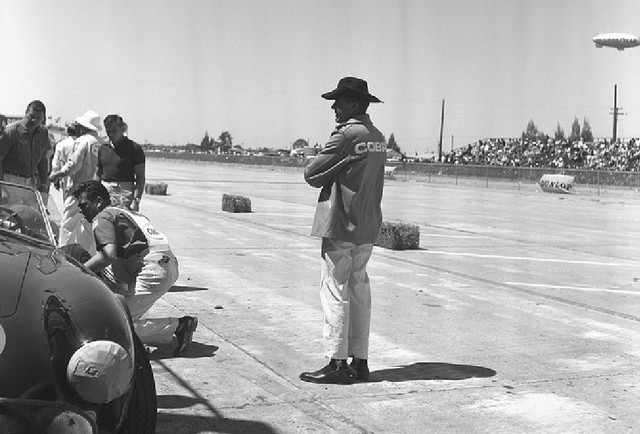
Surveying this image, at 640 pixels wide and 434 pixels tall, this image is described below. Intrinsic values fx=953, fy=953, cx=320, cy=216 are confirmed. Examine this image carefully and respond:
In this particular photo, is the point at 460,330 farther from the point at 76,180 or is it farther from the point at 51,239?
the point at 76,180

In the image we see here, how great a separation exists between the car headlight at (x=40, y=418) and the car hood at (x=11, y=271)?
1.33ft

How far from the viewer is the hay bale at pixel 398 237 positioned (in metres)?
13.6

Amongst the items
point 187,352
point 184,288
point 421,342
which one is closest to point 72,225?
point 184,288

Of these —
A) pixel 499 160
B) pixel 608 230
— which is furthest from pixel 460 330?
pixel 499 160

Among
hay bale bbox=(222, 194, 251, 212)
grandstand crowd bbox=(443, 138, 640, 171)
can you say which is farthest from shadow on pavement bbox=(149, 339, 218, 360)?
grandstand crowd bbox=(443, 138, 640, 171)

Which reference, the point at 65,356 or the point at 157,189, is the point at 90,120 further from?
the point at 157,189

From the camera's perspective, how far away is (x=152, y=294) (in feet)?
21.6

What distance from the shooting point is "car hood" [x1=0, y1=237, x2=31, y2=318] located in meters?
3.54

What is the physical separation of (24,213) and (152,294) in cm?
162

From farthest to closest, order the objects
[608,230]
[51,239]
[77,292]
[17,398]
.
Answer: [608,230]
[51,239]
[77,292]
[17,398]

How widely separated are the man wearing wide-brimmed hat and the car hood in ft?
7.17

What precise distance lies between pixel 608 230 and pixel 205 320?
13905mm

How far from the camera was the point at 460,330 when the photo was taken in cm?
768

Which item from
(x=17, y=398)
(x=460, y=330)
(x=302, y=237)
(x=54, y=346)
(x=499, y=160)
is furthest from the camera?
(x=499, y=160)
